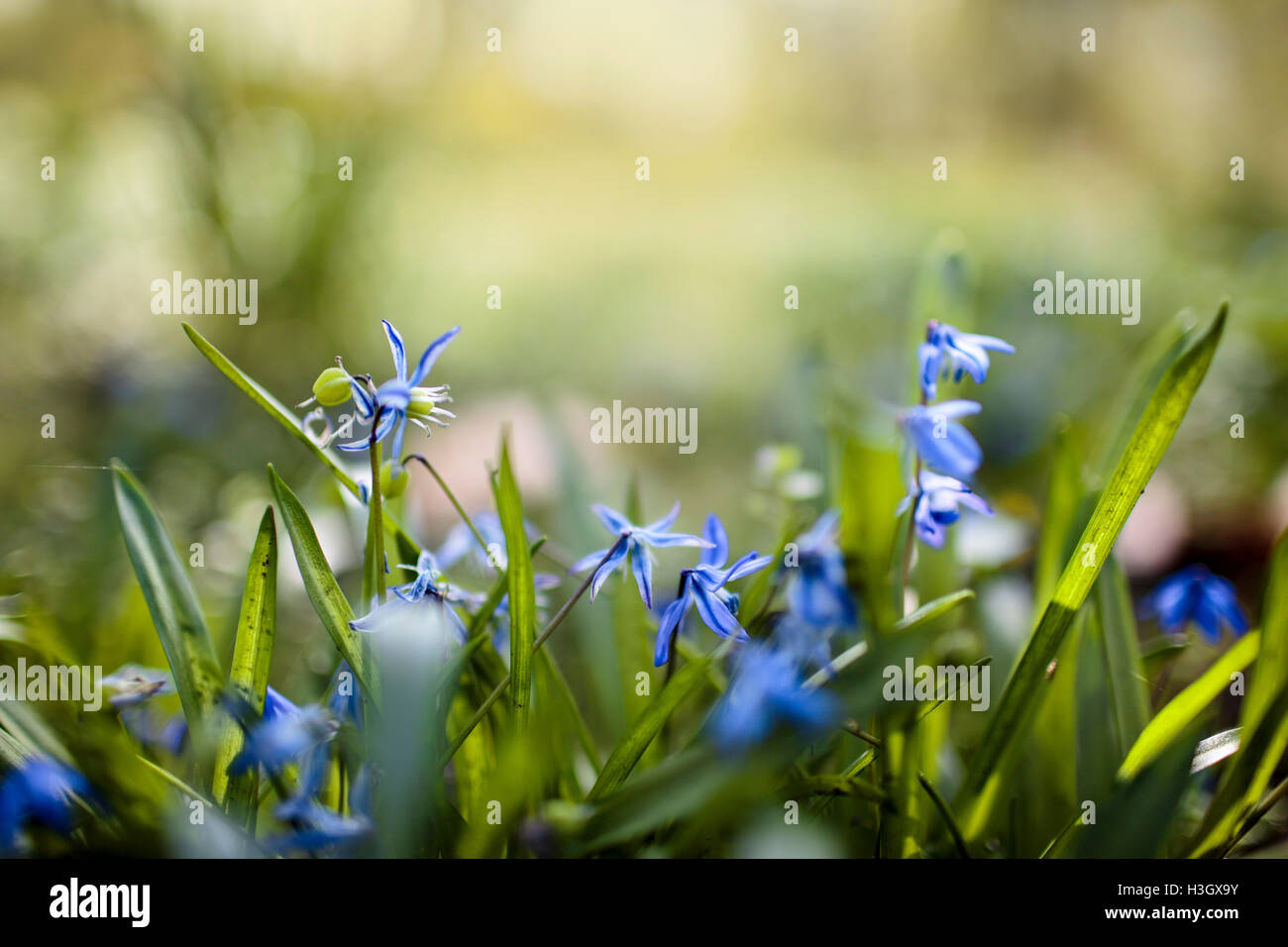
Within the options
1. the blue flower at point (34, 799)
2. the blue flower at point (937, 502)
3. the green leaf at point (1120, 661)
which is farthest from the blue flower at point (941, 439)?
the blue flower at point (34, 799)

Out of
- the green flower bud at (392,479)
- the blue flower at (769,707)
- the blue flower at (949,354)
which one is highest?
the blue flower at (949,354)

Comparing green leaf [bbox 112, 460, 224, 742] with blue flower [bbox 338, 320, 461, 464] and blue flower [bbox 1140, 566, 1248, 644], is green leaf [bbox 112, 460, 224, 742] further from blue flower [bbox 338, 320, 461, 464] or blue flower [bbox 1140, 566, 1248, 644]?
blue flower [bbox 1140, 566, 1248, 644]

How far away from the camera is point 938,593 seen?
62 cm

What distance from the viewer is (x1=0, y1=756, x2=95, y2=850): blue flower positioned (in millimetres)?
413

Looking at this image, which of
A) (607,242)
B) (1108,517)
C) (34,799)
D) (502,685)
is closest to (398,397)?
(502,685)

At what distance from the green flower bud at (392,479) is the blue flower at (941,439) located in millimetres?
282

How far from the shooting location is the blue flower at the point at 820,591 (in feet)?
1.28

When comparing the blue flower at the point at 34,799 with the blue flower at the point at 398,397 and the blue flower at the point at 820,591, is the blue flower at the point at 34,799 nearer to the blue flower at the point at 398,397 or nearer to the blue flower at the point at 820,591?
the blue flower at the point at 398,397

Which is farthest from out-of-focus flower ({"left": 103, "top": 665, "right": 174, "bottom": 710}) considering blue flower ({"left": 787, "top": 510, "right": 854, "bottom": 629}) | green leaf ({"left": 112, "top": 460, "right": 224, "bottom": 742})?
blue flower ({"left": 787, "top": 510, "right": 854, "bottom": 629})

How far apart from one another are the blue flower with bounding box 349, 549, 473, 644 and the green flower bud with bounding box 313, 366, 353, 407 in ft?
0.30

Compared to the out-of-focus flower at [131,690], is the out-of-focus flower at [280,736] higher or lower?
lower
